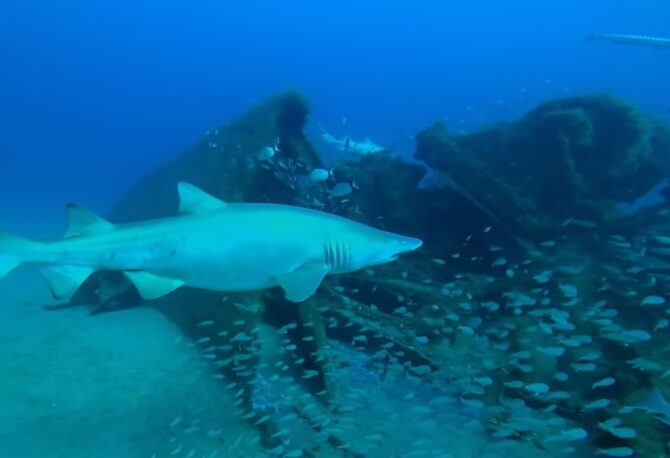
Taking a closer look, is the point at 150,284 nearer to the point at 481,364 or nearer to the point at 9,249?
the point at 9,249

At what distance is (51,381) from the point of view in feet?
23.7

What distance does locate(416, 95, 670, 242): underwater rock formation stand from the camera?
10.1 m

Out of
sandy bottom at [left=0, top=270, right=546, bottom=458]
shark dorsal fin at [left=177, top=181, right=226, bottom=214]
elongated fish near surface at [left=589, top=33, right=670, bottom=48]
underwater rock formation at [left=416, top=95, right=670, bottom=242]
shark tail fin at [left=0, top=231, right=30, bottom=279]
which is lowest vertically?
sandy bottom at [left=0, top=270, right=546, bottom=458]

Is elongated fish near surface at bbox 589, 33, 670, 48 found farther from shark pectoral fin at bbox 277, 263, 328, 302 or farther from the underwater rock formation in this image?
shark pectoral fin at bbox 277, 263, 328, 302

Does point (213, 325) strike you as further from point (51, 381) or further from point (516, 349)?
point (516, 349)

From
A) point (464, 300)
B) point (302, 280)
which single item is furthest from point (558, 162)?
point (302, 280)

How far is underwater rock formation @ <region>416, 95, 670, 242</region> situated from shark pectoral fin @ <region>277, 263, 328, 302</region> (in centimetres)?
652

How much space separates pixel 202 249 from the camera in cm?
458

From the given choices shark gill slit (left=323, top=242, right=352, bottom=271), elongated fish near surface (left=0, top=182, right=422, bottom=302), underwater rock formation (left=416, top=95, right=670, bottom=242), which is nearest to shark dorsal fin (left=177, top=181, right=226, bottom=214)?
elongated fish near surface (left=0, top=182, right=422, bottom=302)

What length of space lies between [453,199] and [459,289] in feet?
9.61

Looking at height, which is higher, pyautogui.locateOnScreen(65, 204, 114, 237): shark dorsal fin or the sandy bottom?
Result: pyautogui.locateOnScreen(65, 204, 114, 237): shark dorsal fin

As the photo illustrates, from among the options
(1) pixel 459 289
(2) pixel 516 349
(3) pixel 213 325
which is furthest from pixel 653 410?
(3) pixel 213 325

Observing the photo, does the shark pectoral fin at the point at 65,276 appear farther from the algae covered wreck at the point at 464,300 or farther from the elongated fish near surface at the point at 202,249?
the algae covered wreck at the point at 464,300

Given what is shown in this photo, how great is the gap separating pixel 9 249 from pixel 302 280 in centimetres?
265
